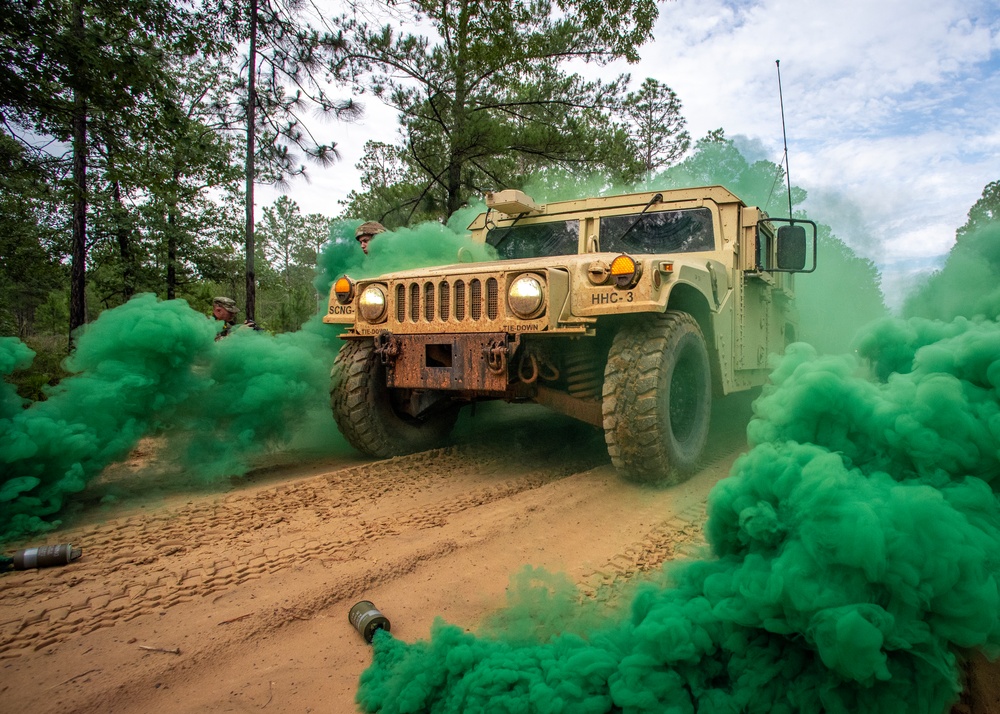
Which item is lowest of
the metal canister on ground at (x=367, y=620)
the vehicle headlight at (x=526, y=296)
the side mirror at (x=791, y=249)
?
the metal canister on ground at (x=367, y=620)

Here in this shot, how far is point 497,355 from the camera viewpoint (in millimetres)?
3785

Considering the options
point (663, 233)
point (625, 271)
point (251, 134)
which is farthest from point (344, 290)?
point (251, 134)

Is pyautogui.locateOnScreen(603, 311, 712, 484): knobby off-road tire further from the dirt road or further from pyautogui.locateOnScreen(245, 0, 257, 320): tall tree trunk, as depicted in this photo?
pyautogui.locateOnScreen(245, 0, 257, 320): tall tree trunk

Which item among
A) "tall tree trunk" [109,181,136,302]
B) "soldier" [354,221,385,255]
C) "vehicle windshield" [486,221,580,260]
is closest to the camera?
"vehicle windshield" [486,221,580,260]

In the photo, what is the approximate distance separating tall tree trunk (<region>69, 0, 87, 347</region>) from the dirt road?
3085mm

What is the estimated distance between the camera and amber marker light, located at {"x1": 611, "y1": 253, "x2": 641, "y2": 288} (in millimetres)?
3619

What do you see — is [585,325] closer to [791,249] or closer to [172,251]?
[791,249]

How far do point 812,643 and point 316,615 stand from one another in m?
1.77

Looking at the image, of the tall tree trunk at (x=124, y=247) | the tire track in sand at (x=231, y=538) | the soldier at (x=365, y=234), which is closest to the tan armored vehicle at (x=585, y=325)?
the tire track in sand at (x=231, y=538)

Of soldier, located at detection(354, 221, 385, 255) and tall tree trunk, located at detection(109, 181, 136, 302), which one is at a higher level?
tall tree trunk, located at detection(109, 181, 136, 302)

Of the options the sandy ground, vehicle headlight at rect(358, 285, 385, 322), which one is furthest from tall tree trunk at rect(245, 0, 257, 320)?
the sandy ground

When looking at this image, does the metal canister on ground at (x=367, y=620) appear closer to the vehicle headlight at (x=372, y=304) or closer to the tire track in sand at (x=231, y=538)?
the tire track in sand at (x=231, y=538)

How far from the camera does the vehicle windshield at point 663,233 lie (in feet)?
16.2

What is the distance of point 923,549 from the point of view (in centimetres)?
148
